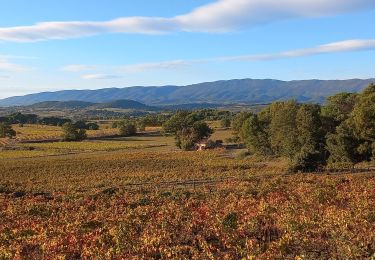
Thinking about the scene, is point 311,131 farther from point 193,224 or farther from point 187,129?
point 187,129

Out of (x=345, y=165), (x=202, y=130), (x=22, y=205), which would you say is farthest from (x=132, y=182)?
(x=202, y=130)

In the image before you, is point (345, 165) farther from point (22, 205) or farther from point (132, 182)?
point (22, 205)

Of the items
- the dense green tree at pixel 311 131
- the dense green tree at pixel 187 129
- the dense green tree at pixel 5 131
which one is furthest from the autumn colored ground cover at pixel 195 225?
the dense green tree at pixel 5 131

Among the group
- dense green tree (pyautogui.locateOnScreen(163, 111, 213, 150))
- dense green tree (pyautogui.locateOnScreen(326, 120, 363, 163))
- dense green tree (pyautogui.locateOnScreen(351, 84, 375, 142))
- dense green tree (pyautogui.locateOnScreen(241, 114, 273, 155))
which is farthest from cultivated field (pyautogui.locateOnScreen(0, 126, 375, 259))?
dense green tree (pyautogui.locateOnScreen(163, 111, 213, 150))

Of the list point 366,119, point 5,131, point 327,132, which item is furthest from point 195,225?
point 5,131

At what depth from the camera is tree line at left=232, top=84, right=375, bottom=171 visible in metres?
47.0

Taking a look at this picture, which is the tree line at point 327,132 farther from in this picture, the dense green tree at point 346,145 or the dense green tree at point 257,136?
the dense green tree at point 257,136

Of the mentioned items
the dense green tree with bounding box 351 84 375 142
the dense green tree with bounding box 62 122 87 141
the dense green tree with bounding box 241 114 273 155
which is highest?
the dense green tree with bounding box 351 84 375 142

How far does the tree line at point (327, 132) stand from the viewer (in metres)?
47.0

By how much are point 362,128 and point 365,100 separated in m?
3.07

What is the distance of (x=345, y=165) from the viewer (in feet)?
158

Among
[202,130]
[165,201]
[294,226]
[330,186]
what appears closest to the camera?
[294,226]

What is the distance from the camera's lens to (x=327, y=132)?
52.1 meters

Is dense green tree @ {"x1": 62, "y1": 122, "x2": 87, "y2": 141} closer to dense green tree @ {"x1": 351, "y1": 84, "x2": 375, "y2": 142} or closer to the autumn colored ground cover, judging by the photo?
the autumn colored ground cover
